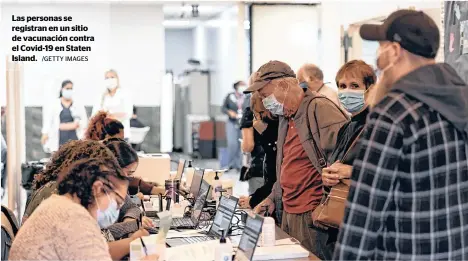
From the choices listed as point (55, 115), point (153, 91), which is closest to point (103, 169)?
point (55, 115)

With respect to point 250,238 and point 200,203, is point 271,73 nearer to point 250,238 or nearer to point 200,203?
point 200,203

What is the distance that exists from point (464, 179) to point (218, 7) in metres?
13.3

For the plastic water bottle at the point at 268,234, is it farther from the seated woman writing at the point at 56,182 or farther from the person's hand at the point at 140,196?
A: the person's hand at the point at 140,196

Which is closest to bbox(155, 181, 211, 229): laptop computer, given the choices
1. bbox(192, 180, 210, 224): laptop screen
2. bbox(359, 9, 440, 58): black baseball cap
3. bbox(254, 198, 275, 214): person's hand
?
bbox(192, 180, 210, 224): laptop screen

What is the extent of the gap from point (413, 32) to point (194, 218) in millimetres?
Result: 2449

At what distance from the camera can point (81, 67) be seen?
472 inches

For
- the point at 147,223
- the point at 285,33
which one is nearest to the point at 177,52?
the point at 285,33

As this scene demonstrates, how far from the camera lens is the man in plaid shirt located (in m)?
2.24

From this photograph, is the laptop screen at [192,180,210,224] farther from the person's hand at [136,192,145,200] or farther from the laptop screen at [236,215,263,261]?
the laptop screen at [236,215,263,261]

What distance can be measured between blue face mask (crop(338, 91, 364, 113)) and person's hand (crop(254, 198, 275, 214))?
810 mm

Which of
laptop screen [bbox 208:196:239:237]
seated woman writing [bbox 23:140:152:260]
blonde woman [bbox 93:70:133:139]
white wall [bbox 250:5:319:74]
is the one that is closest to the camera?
seated woman writing [bbox 23:140:152:260]

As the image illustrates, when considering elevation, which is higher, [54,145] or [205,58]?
[205,58]

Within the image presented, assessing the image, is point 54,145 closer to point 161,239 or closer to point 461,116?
point 161,239

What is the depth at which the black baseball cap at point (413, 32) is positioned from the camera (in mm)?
2318
